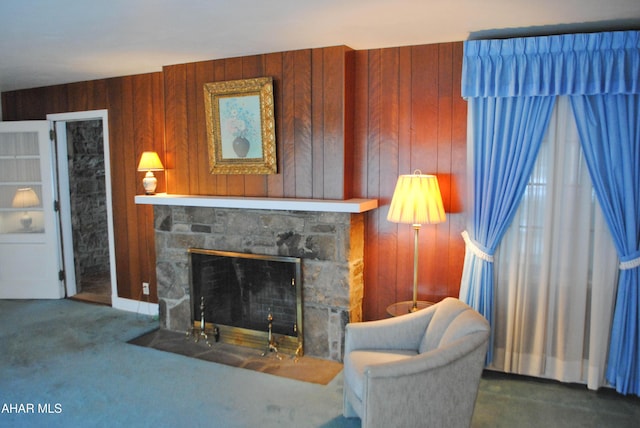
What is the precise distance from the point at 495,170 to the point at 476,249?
1.79 feet

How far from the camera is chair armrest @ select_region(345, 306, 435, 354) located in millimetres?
2830

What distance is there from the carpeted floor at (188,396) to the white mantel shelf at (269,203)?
118cm

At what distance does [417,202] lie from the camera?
312cm

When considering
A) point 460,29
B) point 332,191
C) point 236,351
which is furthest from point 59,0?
point 236,351

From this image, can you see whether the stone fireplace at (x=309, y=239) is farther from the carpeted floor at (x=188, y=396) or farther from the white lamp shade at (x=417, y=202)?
the carpeted floor at (x=188, y=396)

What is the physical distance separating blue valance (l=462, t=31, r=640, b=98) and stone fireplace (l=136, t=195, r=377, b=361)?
116 cm

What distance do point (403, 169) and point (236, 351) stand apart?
1917 mm

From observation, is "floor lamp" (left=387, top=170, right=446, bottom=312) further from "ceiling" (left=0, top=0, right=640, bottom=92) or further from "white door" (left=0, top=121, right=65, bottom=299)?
"white door" (left=0, top=121, right=65, bottom=299)

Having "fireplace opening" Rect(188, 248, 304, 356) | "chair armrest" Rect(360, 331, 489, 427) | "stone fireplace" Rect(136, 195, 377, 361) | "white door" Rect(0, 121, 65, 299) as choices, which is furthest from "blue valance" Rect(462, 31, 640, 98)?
"white door" Rect(0, 121, 65, 299)

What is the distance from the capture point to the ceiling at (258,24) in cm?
257

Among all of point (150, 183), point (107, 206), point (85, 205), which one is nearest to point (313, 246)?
point (150, 183)

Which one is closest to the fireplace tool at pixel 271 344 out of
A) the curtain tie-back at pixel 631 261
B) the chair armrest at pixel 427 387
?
the chair armrest at pixel 427 387

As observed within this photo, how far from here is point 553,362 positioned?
3.29 meters

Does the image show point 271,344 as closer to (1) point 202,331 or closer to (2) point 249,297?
(2) point 249,297
